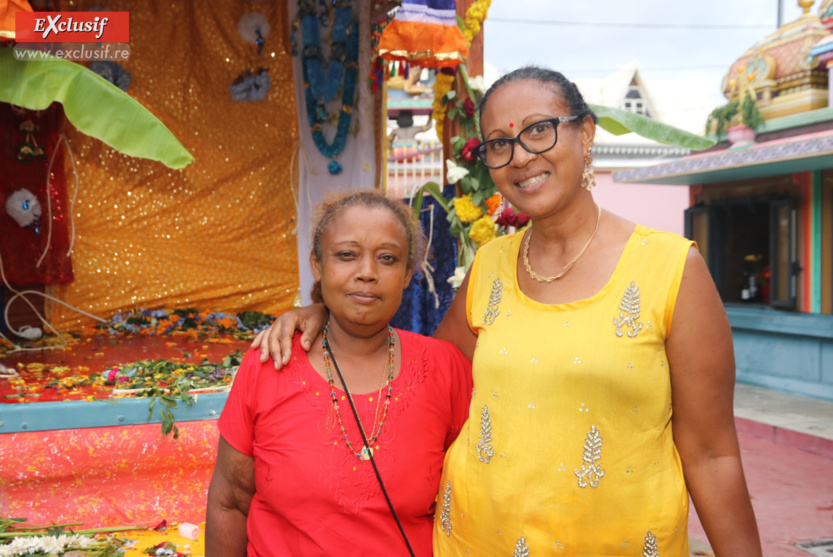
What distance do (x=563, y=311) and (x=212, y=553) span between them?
49.8 inches

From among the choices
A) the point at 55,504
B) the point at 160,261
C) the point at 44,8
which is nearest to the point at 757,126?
the point at 160,261

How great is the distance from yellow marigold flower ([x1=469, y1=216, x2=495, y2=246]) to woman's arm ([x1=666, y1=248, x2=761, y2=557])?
2.68 metres

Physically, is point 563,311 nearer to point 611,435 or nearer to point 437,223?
point 611,435

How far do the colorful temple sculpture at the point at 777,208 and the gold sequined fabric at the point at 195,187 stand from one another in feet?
19.1

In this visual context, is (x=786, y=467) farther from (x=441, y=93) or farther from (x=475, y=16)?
(x=475, y=16)

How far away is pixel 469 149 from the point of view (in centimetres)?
416

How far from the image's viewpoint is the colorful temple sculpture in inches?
327

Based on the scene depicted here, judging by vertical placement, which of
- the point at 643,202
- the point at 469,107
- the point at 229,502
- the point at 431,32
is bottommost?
the point at 229,502

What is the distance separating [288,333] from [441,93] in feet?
10.0

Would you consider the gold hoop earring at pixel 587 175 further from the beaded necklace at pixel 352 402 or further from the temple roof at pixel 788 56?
the temple roof at pixel 788 56

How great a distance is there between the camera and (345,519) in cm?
172

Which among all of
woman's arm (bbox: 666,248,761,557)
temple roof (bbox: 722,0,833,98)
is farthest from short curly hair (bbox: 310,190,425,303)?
temple roof (bbox: 722,0,833,98)

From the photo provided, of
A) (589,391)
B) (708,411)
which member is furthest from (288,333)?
(708,411)

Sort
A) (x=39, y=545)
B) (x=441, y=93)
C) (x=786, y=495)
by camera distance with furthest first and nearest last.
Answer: (x=786, y=495)
(x=441, y=93)
(x=39, y=545)
